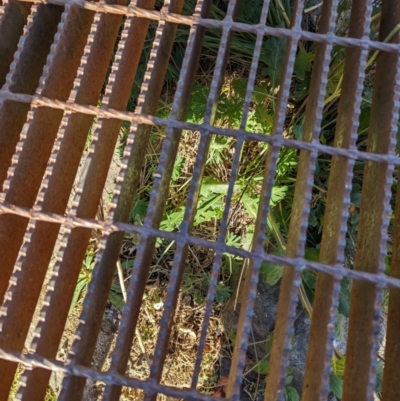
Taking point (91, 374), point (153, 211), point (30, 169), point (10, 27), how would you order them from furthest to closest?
point (10, 27) < point (30, 169) < point (153, 211) < point (91, 374)

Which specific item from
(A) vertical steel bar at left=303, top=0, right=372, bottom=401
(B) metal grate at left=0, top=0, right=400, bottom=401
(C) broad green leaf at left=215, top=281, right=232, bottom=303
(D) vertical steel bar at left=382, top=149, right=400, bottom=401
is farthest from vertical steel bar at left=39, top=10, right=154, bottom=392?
(C) broad green leaf at left=215, top=281, right=232, bottom=303

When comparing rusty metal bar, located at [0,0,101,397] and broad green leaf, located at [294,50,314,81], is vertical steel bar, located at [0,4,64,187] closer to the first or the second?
rusty metal bar, located at [0,0,101,397]

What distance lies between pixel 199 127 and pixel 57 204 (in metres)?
0.51

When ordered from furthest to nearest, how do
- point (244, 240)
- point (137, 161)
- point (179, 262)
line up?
point (244, 240), point (137, 161), point (179, 262)

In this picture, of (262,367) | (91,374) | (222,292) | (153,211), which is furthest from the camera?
(222,292)

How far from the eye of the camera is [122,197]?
141 cm

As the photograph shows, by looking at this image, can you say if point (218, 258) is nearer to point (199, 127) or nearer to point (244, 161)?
point (199, 127)

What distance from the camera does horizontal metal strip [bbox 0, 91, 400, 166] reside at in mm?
1272

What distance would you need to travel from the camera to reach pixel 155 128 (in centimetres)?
239

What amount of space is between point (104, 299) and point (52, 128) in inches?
22.4

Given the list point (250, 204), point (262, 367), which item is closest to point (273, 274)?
point (250, 204)

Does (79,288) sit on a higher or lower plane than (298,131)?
lower

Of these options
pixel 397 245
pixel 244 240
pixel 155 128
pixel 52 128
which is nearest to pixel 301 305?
pixel 244 240

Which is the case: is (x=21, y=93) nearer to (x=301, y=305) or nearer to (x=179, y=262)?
(x=179, y=262)
